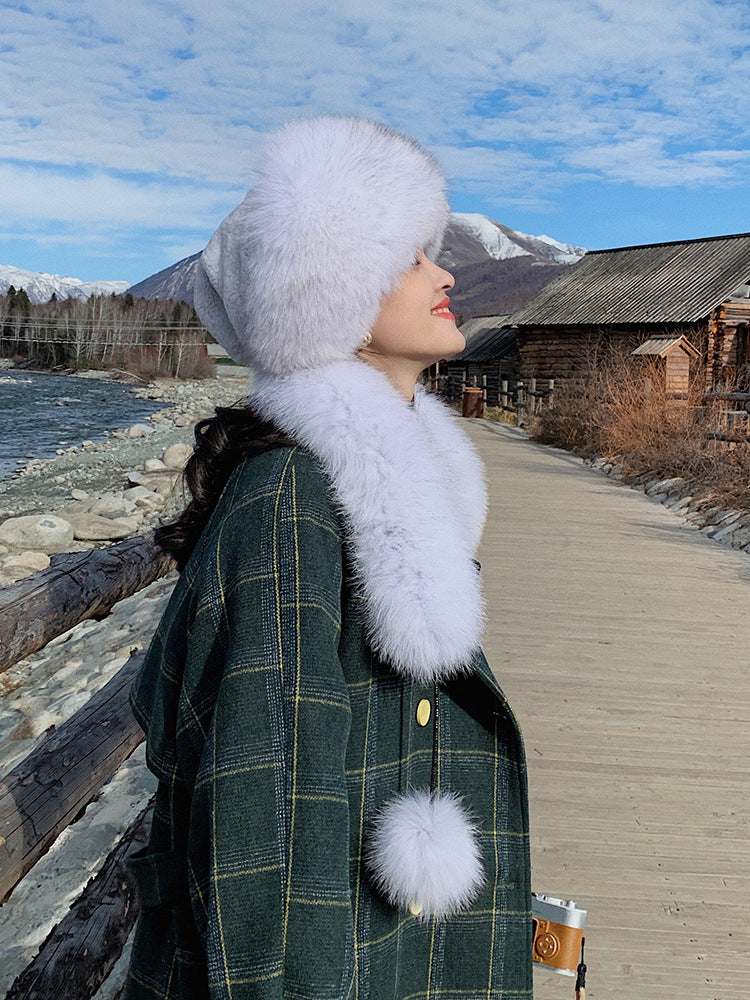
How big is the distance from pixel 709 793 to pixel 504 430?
20046mm

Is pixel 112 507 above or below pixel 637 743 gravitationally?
below

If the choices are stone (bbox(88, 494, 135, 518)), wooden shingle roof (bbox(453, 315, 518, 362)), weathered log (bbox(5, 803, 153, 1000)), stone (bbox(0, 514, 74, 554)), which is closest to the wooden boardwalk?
weathered log (bbox(5, 803, 153, 1000))

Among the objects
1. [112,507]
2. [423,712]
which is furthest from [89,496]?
[423,712]

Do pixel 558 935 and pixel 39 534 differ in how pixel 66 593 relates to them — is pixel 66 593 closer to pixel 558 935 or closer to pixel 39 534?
pixel 558 935

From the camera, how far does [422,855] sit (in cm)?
128

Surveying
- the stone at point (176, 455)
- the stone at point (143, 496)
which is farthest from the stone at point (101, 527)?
the stone at point (176, 455)

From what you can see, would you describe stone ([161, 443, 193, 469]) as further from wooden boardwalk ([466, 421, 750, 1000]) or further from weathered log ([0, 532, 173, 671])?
weathered log ([0, 532, 173, 671])

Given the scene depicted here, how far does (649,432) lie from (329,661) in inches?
541

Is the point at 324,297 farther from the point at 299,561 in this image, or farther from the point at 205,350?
the point at 205,350

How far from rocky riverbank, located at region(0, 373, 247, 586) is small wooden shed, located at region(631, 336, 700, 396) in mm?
8459

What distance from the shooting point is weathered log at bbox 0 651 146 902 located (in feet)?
7.99

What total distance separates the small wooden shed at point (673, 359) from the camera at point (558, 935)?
639 inches

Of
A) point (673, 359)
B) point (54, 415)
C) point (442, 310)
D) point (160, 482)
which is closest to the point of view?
point (442, 310)

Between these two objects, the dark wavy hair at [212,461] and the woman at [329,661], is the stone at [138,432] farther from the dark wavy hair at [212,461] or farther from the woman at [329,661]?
the woman at [329,661]
